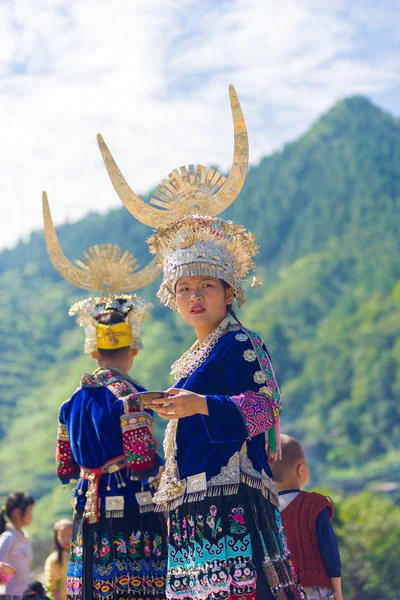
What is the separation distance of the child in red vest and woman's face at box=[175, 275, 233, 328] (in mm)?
1192

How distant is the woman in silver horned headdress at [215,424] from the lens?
3.86 m

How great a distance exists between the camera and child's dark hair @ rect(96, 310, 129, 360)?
5691 millimetres

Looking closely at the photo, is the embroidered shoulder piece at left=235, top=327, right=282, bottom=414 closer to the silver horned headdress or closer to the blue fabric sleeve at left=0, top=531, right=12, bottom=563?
the silver horned headdress

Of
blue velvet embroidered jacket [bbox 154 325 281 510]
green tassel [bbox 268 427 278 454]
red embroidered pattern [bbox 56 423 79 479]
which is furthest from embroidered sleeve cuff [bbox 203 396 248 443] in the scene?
red embroidered pattern [bbox 56 423 79 479]

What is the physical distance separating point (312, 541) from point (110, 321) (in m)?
1.81

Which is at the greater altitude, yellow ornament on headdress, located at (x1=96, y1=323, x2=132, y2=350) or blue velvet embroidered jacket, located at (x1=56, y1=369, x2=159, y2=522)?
yellow ornament on headdress, located at (x1=96, y1=323, x2=132, y2=350)

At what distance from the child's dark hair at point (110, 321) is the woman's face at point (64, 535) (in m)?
2.31

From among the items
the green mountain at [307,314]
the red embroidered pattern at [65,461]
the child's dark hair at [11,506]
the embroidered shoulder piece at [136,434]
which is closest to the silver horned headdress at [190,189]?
the embroidered shoulder piece at [136,434]

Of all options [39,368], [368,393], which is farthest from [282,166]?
[368,393]

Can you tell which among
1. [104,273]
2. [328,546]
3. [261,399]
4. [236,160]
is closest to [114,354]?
[104,273]

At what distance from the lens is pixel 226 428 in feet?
12.6

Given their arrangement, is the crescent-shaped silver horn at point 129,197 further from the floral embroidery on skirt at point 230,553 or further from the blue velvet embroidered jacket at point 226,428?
the floral embroidery on skirt at point 230,553

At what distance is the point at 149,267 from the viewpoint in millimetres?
6379

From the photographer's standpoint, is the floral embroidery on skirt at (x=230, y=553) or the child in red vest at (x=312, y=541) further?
the child in red vest at (x=312, y=541)
